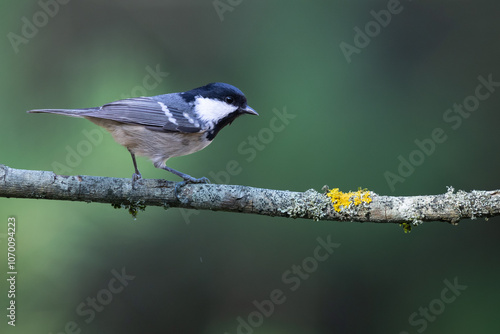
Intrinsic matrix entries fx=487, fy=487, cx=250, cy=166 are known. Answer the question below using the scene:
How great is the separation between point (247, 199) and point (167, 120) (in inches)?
37.1

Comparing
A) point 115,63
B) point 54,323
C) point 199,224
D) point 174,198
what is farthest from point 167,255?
point 115,63

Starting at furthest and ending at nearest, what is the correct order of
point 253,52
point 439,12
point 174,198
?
point 439,12
point 253,52
point 174,198

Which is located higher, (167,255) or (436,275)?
(167,255)

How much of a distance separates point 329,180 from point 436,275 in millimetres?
976

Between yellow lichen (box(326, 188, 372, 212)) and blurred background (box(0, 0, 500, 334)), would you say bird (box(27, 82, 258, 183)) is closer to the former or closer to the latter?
blurred background (box(0, 0, 500, 334))

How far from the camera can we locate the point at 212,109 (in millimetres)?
3141

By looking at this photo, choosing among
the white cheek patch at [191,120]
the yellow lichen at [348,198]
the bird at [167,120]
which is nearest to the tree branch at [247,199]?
the yellow lichen at [348,198]

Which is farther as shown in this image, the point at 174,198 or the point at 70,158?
the point at 70,158

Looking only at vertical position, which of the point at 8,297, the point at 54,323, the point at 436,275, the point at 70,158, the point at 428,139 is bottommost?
the point at 436,275

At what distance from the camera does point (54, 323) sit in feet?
10.3

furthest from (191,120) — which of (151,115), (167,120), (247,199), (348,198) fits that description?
(348,198)

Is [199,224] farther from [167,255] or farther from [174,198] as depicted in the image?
[174,198]

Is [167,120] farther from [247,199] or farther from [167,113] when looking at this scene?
[247,199]

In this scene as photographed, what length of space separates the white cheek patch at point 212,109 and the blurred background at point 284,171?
44cm
